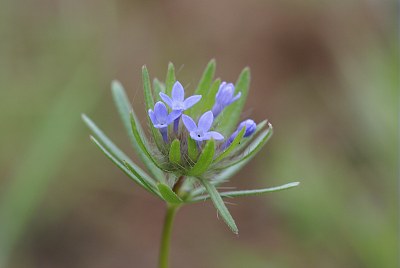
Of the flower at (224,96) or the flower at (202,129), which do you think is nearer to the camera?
the flower at (202,129)

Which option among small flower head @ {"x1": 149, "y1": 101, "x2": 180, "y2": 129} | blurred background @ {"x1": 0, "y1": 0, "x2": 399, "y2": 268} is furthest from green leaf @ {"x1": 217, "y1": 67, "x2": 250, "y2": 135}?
blurred background @ {"x1": 0, "y1": 0, "x2": 399, "y2": 268}

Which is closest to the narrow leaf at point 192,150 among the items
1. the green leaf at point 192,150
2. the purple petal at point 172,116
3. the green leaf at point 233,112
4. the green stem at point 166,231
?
the green leaf at point 192,150

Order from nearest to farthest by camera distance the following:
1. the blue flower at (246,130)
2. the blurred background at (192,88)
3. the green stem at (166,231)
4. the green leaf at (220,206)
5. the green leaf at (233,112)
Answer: the green leaf at (220,206) < the blue flower at (246,130) < the green stem at (166,231) < the green leaf at (233,112) < the blurred background at (192,88)

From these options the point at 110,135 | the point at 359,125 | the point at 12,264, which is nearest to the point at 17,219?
the point at 12,264

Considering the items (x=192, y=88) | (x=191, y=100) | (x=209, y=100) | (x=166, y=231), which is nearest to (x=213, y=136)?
(x=191, y=100)

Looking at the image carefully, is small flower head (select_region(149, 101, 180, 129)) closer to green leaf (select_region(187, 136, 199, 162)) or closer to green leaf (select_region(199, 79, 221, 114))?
green leaf (select_region(187, 136, 199, 162))

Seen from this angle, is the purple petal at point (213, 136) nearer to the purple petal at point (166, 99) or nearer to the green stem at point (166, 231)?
the purple petal at point (166, 99)

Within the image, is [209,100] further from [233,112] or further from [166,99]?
[166,99]
